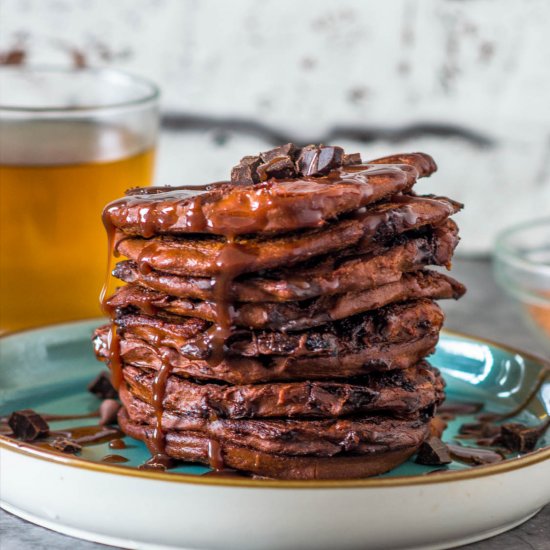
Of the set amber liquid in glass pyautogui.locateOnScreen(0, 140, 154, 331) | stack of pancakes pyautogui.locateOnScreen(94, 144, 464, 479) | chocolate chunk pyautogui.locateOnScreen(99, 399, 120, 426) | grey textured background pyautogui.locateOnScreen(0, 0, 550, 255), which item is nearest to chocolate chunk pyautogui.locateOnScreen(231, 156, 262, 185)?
stack of pancakes pyautogui.locateOnScreen(94, 144, 464, 479)

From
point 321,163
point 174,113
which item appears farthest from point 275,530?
point 174,113

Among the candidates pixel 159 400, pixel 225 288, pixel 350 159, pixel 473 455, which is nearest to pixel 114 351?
pixel 159 400

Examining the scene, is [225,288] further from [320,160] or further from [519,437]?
[519,437]

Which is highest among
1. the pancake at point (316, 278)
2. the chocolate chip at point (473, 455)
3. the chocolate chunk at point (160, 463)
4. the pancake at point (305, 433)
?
the pancake at point (316, 278)

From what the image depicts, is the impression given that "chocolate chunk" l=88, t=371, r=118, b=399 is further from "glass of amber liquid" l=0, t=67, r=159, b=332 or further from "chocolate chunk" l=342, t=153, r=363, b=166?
"chocolate chunk" l=342, t=153, r=363, b=166

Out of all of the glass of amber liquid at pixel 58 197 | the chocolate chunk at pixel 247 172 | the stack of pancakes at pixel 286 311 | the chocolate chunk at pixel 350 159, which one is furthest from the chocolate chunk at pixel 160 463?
the glass of amber liquid at pixel 58 197

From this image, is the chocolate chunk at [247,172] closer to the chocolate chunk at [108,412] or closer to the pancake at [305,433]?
the pancake at [305,433]
